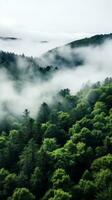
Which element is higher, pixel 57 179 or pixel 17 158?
pixel 17 158

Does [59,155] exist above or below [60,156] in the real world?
above

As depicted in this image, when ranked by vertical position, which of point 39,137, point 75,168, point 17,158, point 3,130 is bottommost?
point 75,168

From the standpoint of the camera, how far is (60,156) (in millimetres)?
141750

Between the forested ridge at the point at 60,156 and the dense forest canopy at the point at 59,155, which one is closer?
the forested ridge at the point at 60,156

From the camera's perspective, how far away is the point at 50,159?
464 ft

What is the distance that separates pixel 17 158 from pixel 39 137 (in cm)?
1542

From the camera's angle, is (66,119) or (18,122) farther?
(18,122)

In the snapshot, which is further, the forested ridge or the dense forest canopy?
the dense forest canopy

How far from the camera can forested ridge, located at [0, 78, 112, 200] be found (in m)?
120

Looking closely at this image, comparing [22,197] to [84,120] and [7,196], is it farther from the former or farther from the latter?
[84,120]

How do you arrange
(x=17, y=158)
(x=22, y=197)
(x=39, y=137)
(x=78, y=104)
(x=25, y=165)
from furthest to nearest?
(x=78, y=104), (x=39, y=137), (x=17, y=158), (x=25, y=165), (x=22, y=197)

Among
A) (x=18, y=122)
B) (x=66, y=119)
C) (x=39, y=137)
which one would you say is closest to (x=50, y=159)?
(x=39, y=137)

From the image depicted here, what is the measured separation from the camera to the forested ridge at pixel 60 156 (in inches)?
4729

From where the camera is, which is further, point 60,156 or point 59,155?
point 59,155
